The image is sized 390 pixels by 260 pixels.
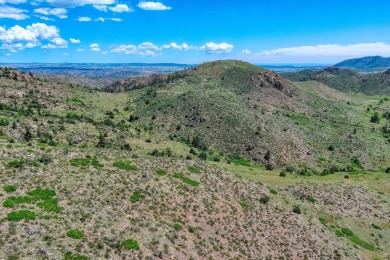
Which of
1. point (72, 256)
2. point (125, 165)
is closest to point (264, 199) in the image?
point (125, 165)

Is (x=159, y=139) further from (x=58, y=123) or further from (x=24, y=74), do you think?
(x=24, y=74)

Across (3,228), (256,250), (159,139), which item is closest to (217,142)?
(159,139)

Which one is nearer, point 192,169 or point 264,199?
point 264,199

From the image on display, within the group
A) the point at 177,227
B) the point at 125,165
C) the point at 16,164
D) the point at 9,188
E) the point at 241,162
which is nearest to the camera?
the point at 9,188

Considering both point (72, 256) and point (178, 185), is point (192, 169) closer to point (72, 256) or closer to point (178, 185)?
point (178, 185)

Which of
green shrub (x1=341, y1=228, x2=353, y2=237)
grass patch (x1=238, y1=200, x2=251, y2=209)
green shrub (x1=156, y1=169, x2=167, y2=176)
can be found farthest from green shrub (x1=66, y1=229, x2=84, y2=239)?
green shrub (x1=341, y1=228, x2=353, y2=237)

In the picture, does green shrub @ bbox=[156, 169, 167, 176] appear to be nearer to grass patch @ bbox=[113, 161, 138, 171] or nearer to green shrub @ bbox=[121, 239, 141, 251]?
grass patch @ bbox=[113, 161, 138, 171]

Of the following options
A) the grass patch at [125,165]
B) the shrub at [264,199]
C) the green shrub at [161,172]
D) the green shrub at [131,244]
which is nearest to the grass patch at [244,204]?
the shrub at [264,199]
